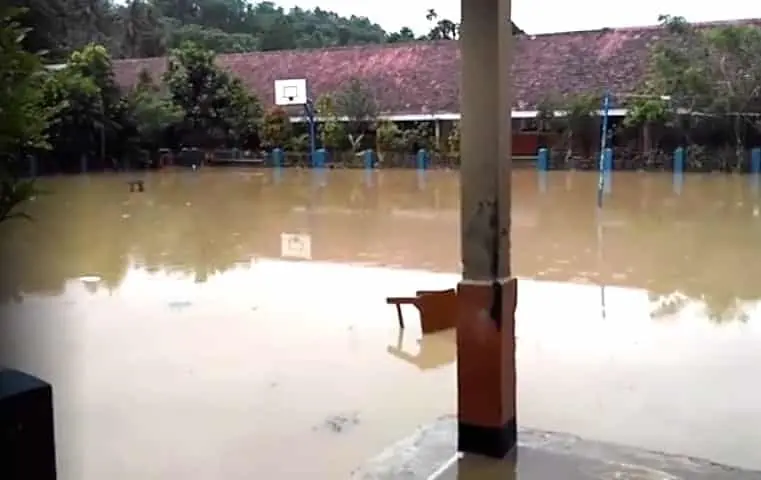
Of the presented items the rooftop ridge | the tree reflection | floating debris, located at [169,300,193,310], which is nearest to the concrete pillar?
the tree reflection

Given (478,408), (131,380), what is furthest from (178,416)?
(478,408)

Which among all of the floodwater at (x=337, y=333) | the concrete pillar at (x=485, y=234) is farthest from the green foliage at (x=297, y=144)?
the concrete pillar at (x=485, y=234)

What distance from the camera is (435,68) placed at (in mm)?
23859

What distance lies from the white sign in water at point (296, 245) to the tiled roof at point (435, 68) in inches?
415

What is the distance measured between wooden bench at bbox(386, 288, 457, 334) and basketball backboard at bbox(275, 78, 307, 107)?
18604mm

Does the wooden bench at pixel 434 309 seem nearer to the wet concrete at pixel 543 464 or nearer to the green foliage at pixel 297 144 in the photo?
the wet concrete at pixel 543 464

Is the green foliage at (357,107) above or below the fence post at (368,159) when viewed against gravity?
above

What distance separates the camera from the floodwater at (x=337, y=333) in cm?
380

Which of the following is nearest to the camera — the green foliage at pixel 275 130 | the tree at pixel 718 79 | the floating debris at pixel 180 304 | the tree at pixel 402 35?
the floating debris at pixel 180 304

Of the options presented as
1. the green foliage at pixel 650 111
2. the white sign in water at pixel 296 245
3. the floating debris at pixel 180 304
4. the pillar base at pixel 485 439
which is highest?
the green foliage at pixel 650 111

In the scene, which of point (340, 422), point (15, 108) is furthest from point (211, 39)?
point (15, 108)

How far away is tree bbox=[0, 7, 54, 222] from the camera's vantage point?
1206 mm

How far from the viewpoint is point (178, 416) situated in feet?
14.4

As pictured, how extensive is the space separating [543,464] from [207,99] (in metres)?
21.0
